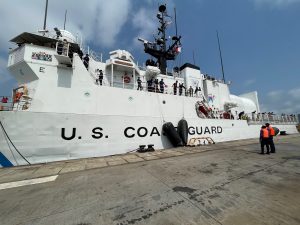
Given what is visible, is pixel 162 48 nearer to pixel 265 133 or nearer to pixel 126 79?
pixel 126 79

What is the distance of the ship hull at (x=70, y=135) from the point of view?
656 centimetres

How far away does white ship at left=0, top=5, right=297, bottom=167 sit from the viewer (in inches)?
269

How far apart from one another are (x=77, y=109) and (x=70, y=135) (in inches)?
52.8

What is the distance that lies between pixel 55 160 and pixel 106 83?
17.4 ft

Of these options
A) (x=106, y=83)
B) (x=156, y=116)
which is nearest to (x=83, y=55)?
(x=106, y=83)

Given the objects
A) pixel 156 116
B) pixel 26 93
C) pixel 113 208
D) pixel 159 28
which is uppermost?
pixel 159 28

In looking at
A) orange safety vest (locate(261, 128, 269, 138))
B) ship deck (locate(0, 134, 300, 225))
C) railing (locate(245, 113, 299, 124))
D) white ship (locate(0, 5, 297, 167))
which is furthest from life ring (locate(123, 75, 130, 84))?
railing (locate(245, 113, 299, 124))

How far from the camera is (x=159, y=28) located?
16.3 m

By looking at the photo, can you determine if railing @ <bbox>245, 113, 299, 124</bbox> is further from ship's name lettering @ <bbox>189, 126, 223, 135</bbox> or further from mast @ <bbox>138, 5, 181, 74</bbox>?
mast @ <bbox>138, 5, 181, 74</bbox>

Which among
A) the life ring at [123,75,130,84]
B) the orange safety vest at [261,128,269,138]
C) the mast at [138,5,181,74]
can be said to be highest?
the mast at [138,5,181,74]

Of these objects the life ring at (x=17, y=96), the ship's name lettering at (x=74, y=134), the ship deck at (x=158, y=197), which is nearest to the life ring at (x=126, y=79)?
the ship's name lettering at (x=74, y=134)

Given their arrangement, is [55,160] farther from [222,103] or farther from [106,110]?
[222,103]

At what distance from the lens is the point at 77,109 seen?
7.95 m

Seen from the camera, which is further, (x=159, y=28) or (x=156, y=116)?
(x=159, y=28)
